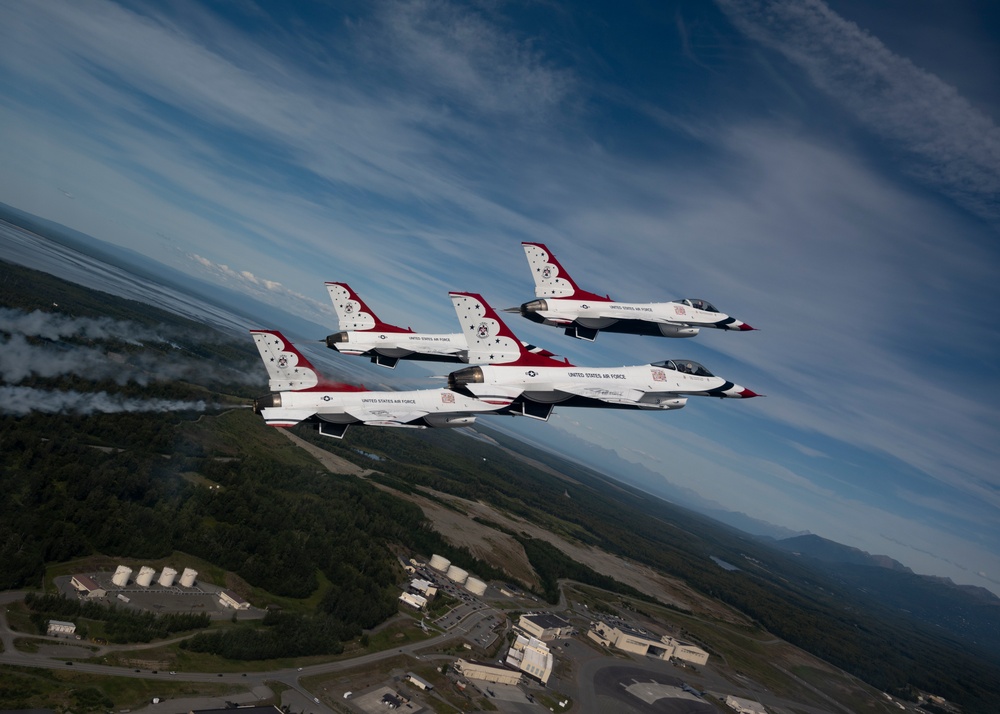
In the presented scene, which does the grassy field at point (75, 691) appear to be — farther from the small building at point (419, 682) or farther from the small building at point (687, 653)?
the small building at point (687, 653)

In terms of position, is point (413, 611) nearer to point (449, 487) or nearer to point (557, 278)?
point (557, 278)

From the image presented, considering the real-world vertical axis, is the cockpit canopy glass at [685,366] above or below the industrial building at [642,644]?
above

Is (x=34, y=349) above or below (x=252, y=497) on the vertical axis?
above

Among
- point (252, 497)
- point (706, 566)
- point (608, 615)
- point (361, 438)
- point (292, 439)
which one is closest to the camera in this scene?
point (252, 497)

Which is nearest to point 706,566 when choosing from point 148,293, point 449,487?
point 449,487

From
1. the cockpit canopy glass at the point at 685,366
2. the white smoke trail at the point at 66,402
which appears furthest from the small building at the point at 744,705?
the white smoke trail at the point at 66,402

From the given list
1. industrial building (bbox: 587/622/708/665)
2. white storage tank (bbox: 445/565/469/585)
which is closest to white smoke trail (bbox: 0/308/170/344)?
white storage tank (bbox: 445/565/469/585)

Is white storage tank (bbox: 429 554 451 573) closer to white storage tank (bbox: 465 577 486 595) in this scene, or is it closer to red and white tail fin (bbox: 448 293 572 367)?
white storage tank (bbox: 465 577 486 595)
